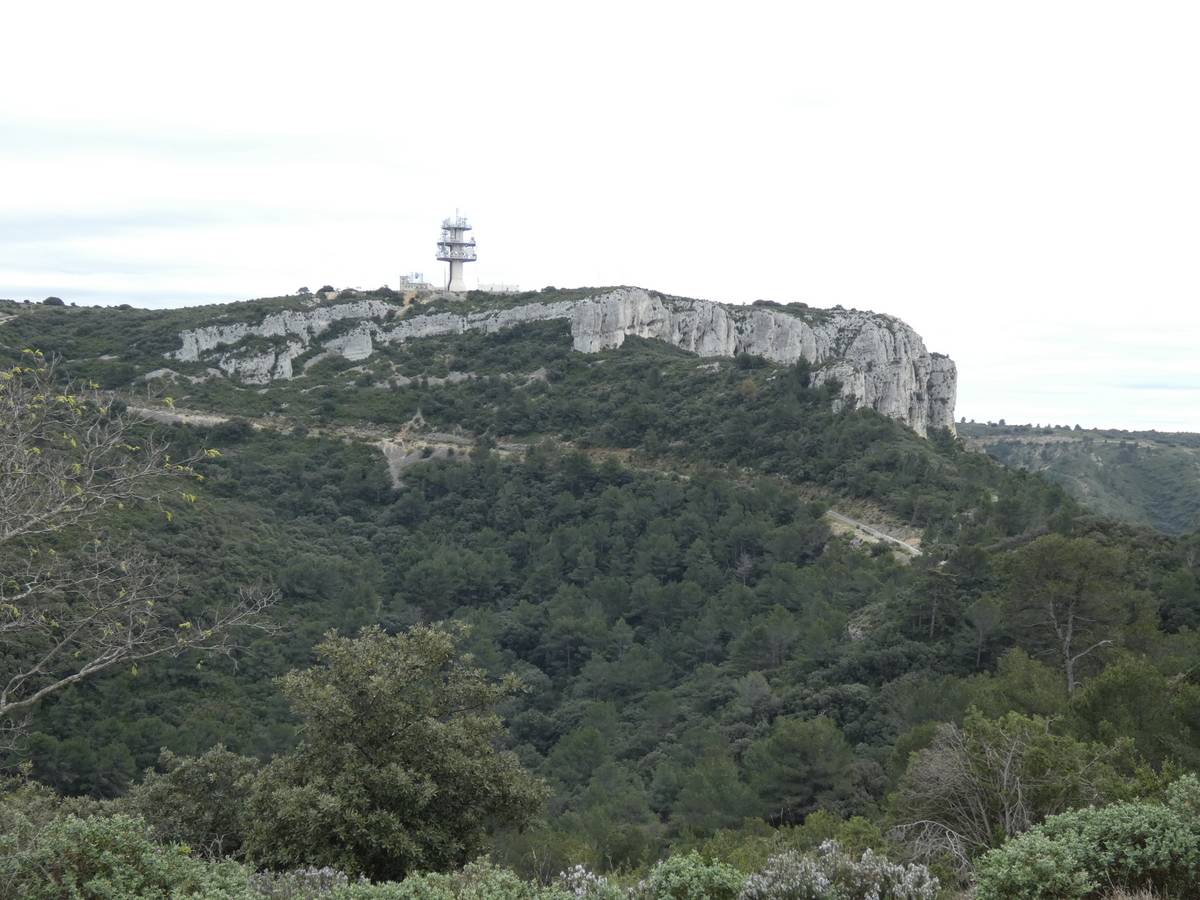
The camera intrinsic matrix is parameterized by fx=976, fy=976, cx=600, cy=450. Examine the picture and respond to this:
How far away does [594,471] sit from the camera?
4931cm

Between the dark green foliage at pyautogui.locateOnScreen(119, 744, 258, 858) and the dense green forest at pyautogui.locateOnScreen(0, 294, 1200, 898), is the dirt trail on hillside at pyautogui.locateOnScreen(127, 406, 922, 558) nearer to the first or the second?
the dense green forest at pyautogui.locateOnScreen(0, 294, 1200, 898)

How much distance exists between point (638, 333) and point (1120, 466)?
45.9m

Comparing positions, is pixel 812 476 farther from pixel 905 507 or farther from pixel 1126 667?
pixel 1126 667

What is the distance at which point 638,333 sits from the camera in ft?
231

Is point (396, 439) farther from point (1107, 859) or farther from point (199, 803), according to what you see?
point (1107, 859)

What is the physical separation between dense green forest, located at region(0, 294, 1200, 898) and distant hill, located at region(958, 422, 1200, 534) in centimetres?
2197

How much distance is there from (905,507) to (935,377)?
81.0 feet

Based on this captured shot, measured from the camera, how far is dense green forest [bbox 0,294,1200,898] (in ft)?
34.8

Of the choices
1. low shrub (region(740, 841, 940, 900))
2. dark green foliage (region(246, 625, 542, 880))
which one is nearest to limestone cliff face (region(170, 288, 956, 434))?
dark green foliage (region(246, 625, 542, 880))

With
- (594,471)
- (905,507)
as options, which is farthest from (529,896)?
(594,471)

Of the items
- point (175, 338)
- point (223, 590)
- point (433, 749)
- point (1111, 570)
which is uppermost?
point (175, 338)

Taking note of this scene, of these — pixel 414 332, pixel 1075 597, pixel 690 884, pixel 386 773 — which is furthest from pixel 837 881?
pixel 414 332

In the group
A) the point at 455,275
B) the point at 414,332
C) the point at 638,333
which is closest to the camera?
the point at 638,333

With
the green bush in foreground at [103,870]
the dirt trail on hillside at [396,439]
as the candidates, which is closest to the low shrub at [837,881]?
the green bush in foreground at [103,870]
